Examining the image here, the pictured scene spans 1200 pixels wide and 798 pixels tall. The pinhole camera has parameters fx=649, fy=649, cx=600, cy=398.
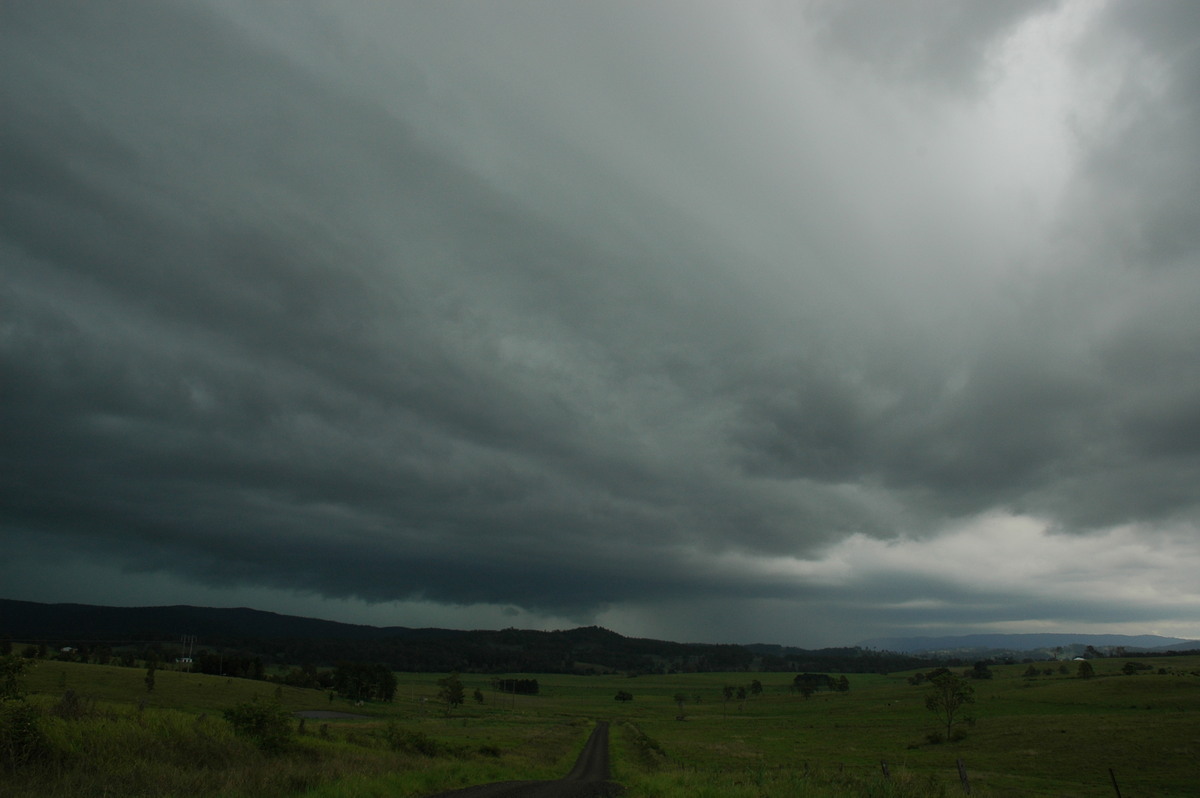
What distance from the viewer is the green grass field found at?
20016mm

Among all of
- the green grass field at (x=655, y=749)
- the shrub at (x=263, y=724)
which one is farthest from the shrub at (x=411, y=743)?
the shrub at (x=263, y=724)

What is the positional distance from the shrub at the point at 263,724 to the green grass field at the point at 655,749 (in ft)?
2.39

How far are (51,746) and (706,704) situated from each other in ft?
636

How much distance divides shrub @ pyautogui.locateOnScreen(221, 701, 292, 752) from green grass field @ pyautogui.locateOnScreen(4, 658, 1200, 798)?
728 mm

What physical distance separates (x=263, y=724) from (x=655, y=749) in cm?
4661

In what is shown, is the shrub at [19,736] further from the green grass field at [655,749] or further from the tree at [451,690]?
the tree at [451,690]

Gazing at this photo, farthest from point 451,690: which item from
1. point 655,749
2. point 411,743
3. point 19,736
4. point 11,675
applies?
point 19,736

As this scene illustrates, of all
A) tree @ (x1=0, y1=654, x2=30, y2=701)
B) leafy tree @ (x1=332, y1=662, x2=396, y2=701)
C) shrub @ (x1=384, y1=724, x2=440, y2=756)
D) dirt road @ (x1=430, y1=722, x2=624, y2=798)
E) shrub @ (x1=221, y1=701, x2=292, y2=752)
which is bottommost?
leafy tree @ (x1=332, y1=662, x2=396, y2=701)

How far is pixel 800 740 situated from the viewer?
8288 cm

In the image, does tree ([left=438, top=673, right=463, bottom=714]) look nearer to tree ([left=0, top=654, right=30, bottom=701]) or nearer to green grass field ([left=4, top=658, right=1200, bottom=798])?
green grass field ([left=4, top=658, right=1200, bottom=798])

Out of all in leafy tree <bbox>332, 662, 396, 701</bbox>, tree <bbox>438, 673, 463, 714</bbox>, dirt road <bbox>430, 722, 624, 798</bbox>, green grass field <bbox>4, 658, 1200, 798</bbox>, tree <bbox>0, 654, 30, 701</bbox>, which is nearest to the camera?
tree <bbox>0, 654, 30, 701</bbox>

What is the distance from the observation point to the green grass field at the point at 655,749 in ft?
65.7

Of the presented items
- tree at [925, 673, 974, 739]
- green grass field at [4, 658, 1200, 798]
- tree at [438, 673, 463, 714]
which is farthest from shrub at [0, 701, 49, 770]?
tree at [438, 673, 463, 714]

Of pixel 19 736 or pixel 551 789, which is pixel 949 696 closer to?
pixel 551 789
